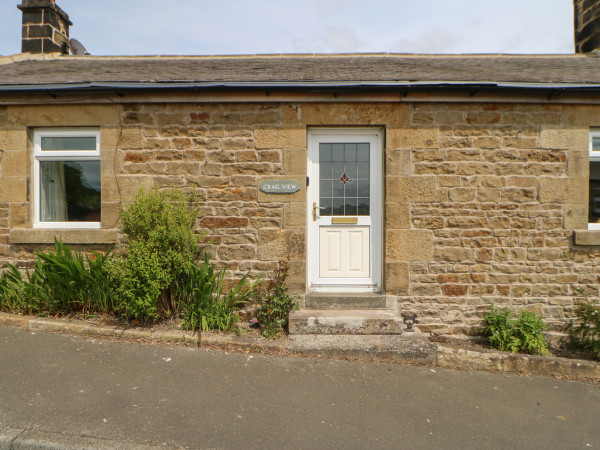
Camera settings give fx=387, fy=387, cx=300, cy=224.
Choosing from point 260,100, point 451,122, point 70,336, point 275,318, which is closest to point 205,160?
point 260,100

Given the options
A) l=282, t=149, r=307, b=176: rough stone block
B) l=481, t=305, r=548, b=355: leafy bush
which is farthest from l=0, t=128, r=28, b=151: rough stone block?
l=481, t=305, r=548, b=355: leafy bush

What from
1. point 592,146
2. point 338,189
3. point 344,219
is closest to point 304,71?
point 338,189

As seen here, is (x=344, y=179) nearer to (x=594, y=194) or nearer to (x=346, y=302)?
(x=346, y=302)

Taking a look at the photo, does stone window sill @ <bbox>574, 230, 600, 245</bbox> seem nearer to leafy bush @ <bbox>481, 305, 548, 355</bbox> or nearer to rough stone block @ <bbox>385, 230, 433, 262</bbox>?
leafy bush @ <bbox>481, 305, 548, 355</bbox>

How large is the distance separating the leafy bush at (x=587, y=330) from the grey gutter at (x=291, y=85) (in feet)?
9.13

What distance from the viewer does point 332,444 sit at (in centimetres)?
281

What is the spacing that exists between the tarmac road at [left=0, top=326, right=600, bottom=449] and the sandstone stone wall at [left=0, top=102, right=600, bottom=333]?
4.46ft

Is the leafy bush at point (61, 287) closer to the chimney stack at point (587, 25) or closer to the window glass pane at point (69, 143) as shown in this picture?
the window glass pane at point (69, 143)

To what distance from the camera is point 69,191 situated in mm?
5676

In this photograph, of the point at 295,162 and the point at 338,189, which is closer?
the point at 295,162

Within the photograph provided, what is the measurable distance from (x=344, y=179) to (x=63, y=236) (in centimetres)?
393

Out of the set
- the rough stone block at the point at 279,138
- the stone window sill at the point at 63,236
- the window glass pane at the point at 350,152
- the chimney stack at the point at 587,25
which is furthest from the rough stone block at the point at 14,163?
the chimney stack at the point at 587,25

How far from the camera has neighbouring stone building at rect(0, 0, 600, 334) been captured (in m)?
5.12

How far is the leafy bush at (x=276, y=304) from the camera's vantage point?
191 inches
